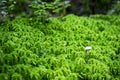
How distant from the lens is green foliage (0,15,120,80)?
2119 mm

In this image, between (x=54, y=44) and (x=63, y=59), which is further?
(x=54, y=44)

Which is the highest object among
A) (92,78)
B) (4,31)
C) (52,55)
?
(4,31)

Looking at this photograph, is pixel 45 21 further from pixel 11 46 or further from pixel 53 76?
pixel 53 76

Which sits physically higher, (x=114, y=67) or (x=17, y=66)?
(x=17, y=66)

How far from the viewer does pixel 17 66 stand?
2.11m

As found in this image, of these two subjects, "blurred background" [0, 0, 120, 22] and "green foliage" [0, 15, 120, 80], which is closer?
"green foliage" [0, 15, 120, 80]

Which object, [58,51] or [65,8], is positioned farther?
[65,8]

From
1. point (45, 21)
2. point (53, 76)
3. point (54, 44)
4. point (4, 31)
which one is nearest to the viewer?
point (53, 76)

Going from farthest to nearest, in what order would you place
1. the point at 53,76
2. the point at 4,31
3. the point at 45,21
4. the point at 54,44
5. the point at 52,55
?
the point at 45,21
the point at 4,31
the point at 54,44
the point at 52,55
the point at 53,76

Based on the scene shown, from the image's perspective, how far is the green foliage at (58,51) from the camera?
2.12 metres

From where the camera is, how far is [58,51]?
8.21ft

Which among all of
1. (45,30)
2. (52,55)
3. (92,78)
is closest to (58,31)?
(45,30)

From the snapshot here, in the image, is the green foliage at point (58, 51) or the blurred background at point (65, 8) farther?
the blurred background at point (65, 8)

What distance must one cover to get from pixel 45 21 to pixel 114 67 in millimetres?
1359
